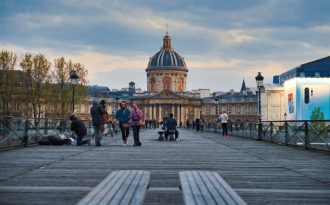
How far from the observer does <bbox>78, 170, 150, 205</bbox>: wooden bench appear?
18.6 feet

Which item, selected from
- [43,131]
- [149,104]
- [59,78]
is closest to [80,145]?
[43,131]

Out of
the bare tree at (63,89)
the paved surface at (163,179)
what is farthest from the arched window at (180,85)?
the paved surface at (163,179)

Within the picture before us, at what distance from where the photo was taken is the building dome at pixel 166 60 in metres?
162

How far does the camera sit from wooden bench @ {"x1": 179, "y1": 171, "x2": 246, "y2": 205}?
5715mm

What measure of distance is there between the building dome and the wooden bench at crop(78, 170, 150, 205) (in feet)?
505

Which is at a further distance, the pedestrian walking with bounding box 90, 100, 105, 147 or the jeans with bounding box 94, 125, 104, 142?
the pedestrian walking with bounding box 90, 100, 105, 147

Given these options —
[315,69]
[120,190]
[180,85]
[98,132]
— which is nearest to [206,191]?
[120,190]

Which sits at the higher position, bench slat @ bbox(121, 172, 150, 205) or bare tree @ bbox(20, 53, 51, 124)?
bare tree @ bbox(20, 53, 51, 124)

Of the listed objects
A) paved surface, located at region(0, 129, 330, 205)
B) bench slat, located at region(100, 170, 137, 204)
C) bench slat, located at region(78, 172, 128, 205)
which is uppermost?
bench slat, located at region(100, 170, 137, 204)

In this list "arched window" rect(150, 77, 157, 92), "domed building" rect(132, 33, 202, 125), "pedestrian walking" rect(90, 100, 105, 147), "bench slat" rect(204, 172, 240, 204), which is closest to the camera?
"bench slat" rect(204, 172, 240, 204)

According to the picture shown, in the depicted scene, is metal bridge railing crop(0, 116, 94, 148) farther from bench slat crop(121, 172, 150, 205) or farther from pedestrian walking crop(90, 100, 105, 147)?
bench slat crop(121, 172, 150, 205)

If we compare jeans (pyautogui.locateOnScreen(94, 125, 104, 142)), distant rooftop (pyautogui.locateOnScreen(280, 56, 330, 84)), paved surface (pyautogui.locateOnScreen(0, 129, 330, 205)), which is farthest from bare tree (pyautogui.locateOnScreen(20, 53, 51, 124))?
paved surface (pyautogui.locateOnScreen(0, 129, 330, 205))

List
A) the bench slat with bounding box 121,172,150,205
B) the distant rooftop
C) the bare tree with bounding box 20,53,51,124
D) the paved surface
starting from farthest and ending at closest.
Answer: the distant rooftop
the bare tree with bounding box 20,53,51,124
the paved surface
the bench slat with bounding box 121,172,150,205

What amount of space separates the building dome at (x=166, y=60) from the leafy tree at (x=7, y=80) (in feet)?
333
